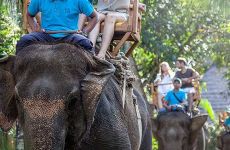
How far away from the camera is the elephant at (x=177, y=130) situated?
1560 cm

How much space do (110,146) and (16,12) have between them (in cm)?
746

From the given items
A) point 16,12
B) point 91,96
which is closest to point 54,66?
point 91,96

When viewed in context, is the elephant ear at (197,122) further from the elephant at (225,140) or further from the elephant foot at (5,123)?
the elephant foot at (5,123)

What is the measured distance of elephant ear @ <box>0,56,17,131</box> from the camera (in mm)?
6477

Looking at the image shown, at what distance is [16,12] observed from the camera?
13.9 metres

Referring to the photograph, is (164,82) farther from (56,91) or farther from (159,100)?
(56,91)

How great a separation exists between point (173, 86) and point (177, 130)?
1363mm

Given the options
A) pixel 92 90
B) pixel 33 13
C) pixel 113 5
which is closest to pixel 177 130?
pixel 113 5

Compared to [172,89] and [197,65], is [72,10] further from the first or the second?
[197,65]

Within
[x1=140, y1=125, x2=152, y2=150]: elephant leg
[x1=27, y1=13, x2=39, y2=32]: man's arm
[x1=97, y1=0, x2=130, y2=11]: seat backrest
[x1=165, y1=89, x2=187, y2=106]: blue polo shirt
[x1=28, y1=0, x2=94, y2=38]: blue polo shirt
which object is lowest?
[x1=165, y1=89, x2=187, y2=106]: blue polo shirt

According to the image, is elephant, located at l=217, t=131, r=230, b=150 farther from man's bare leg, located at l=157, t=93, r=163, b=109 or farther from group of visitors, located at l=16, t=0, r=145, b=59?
group of visitors, located at l=16, t=0, r=145, b=59

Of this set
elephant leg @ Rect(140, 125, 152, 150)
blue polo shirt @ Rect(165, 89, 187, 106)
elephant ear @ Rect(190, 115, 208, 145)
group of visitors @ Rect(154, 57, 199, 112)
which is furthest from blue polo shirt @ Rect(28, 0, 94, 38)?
elephant ear @ Rect(190, 115, 208, 145)

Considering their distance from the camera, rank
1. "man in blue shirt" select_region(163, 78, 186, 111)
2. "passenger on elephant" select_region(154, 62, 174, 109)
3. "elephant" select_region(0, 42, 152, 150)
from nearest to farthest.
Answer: "elephant" select_region(0, 42, 152, 150)
"man in blue shirt" select_region(163, 78, 186, 111)
"passenger on elephant" select_region(154, 62, 174, 109)

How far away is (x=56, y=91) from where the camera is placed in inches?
235
